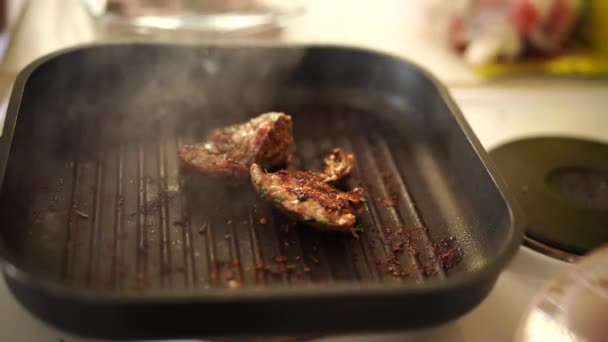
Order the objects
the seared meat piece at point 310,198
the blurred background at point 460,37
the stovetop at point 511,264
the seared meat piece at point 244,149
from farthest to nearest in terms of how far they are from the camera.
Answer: the blurred background at point 460,37
the seared meat piece at point 244,149
the seared meat piece at point 310,198
the stovetop at point 511,264

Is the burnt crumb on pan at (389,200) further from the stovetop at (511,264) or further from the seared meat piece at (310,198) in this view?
the stovetop at (511,264)

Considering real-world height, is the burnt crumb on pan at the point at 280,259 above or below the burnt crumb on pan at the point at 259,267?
above

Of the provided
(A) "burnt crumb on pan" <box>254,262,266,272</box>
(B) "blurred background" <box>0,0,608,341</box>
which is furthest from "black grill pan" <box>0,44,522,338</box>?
(B) "blurred background" <box>0,0,608,341</box>

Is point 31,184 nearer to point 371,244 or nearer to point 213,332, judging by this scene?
point 213,332

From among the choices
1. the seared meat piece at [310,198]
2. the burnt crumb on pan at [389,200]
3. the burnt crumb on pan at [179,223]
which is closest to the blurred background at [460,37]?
the burnt crumb on pan at [389,200]

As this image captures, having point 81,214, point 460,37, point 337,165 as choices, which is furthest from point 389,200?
point 460,37

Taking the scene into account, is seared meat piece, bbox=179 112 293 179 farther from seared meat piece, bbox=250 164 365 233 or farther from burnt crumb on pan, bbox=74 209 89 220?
burnt crumb on pan, bbox=74 209 89 220
